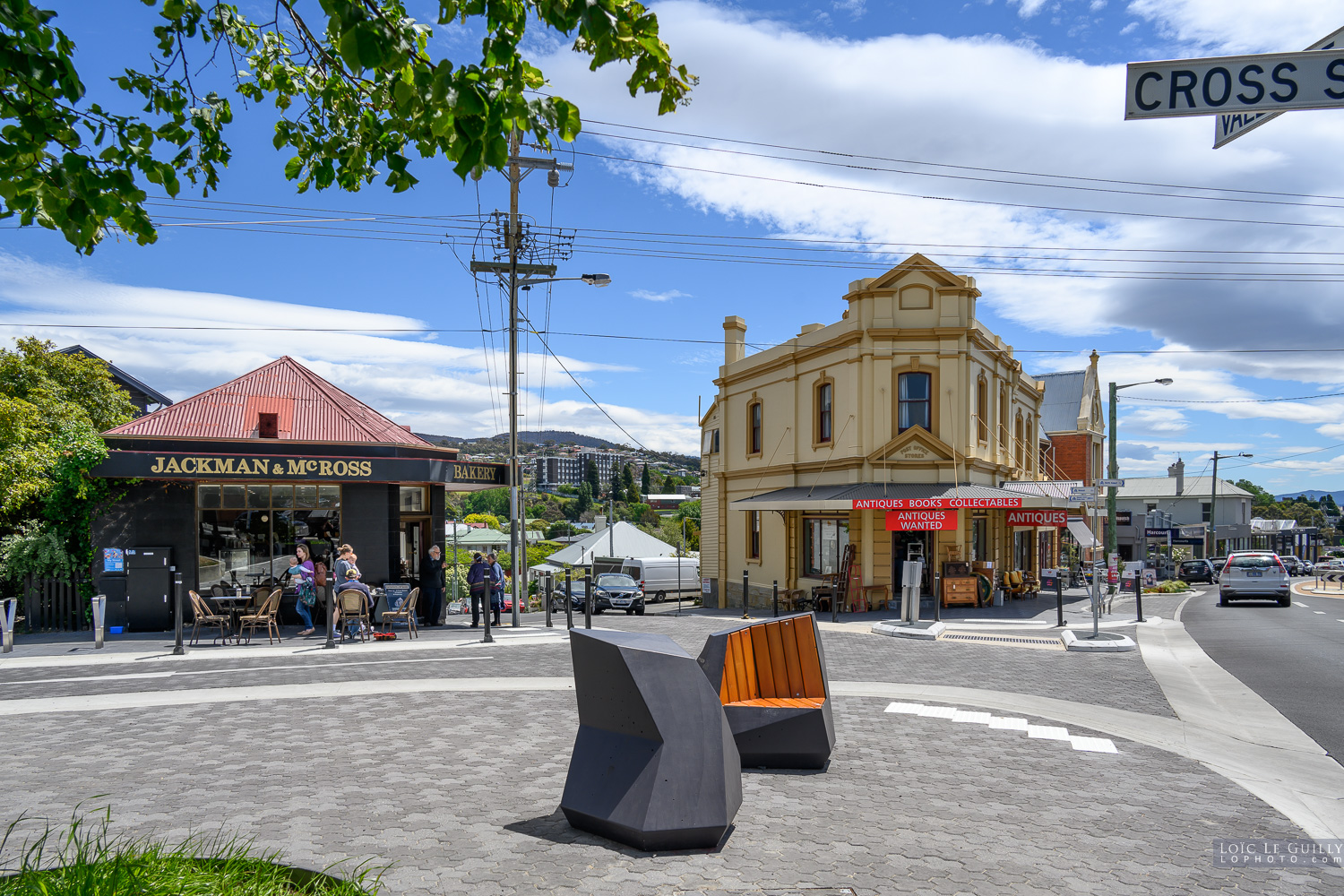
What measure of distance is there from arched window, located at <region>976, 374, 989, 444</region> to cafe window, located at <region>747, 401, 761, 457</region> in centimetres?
743

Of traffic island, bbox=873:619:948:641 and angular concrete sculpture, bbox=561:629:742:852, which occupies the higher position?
angular concrete sculpture, bbox=561:629:742:852

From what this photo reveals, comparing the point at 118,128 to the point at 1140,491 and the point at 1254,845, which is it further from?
the point at 1140,491

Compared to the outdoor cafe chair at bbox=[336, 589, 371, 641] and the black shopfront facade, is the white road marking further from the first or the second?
the black shopfront facade

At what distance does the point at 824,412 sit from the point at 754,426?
4458mm

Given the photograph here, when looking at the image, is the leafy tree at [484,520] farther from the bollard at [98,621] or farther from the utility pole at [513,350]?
the bollard at [98,621]

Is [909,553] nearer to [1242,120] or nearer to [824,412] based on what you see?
[824,412]

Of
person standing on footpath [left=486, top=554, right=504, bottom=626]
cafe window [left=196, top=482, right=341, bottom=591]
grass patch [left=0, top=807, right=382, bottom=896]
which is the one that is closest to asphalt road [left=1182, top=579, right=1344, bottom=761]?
grass patch [left=0, top=807, right=382, bottom=896]

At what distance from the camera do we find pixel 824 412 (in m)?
25.3

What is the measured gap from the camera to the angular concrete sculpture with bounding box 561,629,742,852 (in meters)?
5.07

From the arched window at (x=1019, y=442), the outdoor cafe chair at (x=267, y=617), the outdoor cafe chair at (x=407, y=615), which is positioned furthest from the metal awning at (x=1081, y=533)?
the outdoor cafe chair at (x=267, y=617)

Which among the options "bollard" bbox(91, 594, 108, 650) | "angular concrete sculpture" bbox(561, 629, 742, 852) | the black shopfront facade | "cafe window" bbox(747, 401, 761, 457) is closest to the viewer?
"angular concrete sculpture" bbox(561, 629, 742, 852)

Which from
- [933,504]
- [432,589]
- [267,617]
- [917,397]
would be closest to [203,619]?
[267,617]

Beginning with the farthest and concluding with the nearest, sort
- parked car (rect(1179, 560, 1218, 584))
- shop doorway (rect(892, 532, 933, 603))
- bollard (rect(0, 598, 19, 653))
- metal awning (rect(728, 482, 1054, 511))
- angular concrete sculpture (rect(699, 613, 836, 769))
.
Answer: parked car (rect(1179, 560, 1218, 584))
shop doorway (rect(892, 532, 933, 603))
metal awning (rect(728, 482, 1054, 511))
bollard (rect(0, 598, 19, 653))
angular concrete sculpture (rect(699, 613, 836, 769))

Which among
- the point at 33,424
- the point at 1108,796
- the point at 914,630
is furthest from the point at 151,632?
the point at 1108,796
